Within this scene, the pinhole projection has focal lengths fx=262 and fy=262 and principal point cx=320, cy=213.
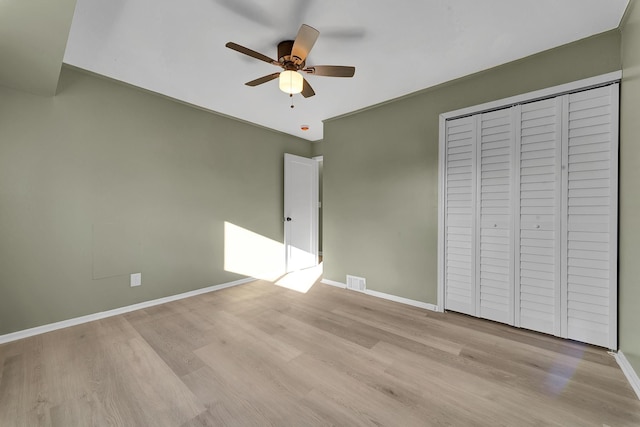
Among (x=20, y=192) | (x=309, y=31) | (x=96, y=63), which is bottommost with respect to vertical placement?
(x=20, y=192)

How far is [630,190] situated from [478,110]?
4.28ft

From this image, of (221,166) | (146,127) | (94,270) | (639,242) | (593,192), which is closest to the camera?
(639,242)

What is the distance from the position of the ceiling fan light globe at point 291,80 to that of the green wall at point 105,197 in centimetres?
178

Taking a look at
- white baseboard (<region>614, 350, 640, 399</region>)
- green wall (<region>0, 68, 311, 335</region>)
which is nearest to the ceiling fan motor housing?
green wall (<region>0, 68, 311, 335</region>)

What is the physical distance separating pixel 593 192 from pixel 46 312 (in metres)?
4.71

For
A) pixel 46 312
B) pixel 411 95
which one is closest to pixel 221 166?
pixel 46 312

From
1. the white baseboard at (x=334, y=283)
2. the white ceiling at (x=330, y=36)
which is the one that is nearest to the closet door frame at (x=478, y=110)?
the white ceiling at (x=330, y=36)

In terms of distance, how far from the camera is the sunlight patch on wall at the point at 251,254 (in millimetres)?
3720

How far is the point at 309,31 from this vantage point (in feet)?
5.48

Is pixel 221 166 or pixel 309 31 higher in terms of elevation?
pixel 309 31

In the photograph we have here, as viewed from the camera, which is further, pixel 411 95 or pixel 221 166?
pixel 221 166

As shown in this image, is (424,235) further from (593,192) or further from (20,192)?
(20,192)

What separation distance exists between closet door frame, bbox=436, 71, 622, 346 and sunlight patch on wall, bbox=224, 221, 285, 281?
Answer: 241 cm

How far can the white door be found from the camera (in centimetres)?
441
